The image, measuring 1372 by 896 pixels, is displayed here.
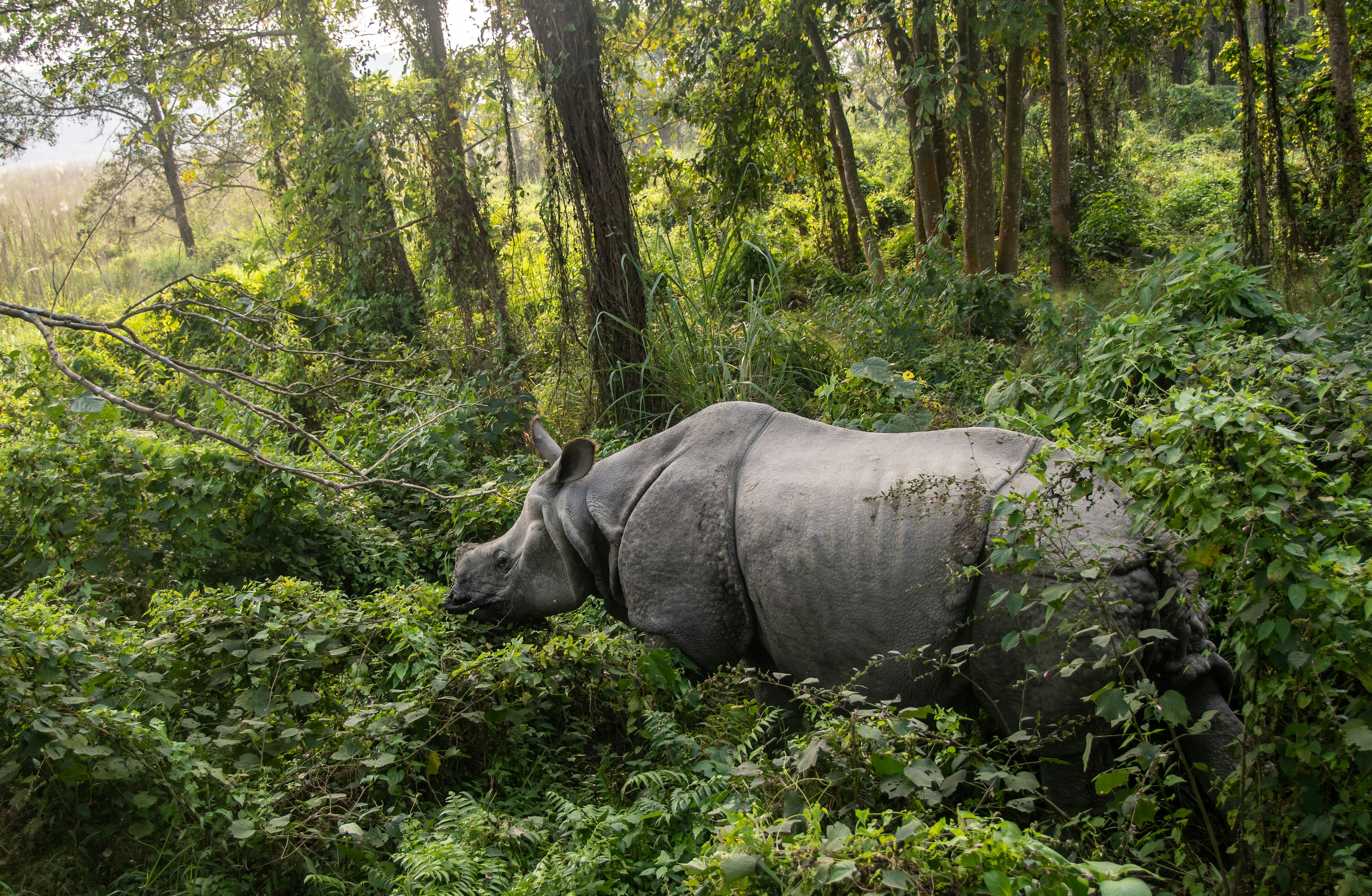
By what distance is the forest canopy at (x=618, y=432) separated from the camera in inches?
92.0

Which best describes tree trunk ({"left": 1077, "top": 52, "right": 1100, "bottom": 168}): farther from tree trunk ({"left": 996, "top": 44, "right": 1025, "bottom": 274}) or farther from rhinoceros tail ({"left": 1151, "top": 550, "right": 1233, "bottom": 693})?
rhinoceros tail ({"left": 1151, "top": 550, "right": 1233, "bottom": 693})

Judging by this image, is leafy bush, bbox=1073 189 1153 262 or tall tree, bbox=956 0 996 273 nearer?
tall tree, bbox=956 0 996 273

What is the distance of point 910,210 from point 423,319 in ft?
28.6

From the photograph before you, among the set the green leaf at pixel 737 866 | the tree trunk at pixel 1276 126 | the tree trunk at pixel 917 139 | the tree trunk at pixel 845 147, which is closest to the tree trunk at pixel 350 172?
the tree trunk at pixel 845 147

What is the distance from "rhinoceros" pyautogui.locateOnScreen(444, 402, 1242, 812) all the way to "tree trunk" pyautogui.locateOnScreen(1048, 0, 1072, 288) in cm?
577

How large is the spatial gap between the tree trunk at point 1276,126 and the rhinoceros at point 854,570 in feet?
17.1

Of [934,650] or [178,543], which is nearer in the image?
[934,650]

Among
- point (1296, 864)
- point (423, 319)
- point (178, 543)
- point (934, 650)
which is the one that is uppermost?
point (423, 319)

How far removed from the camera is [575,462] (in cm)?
439

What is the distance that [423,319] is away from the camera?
1004 cm

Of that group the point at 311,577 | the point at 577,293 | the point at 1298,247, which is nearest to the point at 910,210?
the point at 1298,247

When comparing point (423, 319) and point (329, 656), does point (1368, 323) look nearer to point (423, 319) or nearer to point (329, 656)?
point (329, 656)

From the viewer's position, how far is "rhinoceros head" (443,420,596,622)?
14.4 feet

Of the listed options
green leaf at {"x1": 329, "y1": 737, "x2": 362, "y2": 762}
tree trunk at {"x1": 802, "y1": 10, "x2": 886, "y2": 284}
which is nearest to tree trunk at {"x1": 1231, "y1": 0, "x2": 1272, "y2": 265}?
tree trunk at {"x1": 802, "y1": 10, "x2": 886, "y2": 284}
